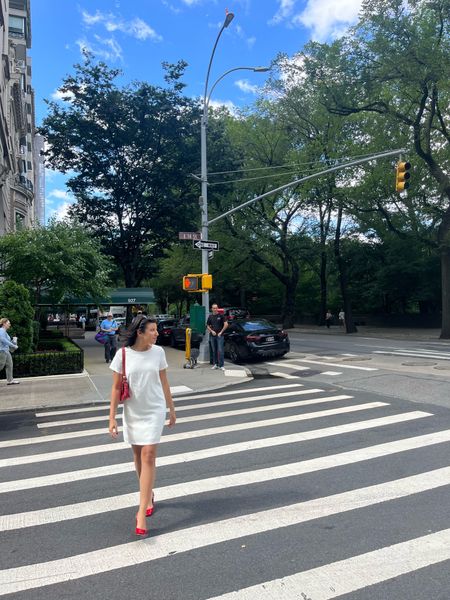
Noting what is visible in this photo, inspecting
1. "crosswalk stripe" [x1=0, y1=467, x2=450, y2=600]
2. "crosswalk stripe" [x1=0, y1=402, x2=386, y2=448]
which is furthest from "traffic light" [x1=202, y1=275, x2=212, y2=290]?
"crosswalk stripe" [x1=0, y1=467, x2=450, y2=600]

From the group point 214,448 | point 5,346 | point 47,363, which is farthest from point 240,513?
point 47,363

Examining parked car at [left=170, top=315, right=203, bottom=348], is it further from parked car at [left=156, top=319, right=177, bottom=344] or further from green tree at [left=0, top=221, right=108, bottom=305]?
green tree at [left=0, top=221, right=108, bottom=305]

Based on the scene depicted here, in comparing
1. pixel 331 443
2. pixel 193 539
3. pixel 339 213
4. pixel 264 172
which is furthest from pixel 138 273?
pixel 193 539

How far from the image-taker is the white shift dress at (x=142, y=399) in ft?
12.3

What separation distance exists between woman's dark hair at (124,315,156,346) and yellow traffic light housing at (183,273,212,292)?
1110 centimetres

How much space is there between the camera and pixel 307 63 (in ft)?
76.0

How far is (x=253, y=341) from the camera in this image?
15.8 meters

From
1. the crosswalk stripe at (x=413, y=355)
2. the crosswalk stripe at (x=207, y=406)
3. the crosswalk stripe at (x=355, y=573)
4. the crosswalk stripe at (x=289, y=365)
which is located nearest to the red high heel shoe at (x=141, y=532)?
the crosswalk stripe at (x=355, y=573)

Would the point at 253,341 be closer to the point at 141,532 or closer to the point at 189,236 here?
the point at 189,236

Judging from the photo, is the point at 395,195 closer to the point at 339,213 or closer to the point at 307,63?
the point at 339,213

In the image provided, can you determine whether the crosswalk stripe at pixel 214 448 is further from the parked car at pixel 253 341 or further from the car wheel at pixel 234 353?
the car wheel at pixel 234 353

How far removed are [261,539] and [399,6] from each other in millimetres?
24013

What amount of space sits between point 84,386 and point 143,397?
8345 mm

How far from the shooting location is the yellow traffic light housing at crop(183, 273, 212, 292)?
590 inches
